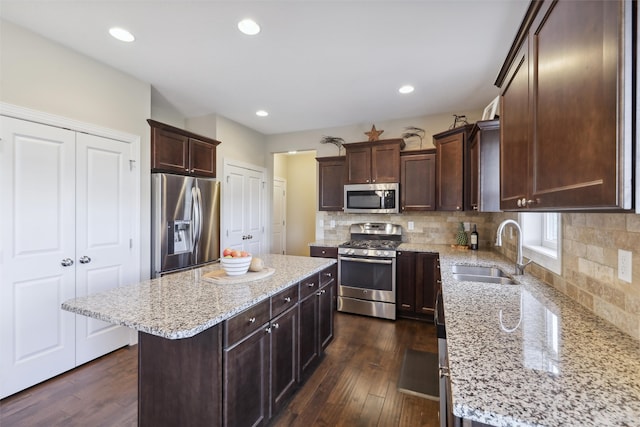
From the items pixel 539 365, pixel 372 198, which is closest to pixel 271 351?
pixel 539 365

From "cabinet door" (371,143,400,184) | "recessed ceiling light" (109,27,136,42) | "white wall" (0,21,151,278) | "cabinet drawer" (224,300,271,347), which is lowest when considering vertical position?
"cabinet drawer" (224,300,271,347)

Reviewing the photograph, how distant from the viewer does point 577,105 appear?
82 centimetres

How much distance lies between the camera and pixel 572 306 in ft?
4.53

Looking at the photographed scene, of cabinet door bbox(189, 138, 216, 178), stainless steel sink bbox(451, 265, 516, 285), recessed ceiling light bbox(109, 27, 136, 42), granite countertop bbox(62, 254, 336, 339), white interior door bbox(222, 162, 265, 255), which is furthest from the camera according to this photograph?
white interior door bbox(222, 162, 265, 255)

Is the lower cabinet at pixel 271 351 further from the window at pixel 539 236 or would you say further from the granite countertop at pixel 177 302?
the window at pixel 539 236

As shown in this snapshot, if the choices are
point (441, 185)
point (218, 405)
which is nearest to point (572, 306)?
point (218, 405)

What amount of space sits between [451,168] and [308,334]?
2.57 meters

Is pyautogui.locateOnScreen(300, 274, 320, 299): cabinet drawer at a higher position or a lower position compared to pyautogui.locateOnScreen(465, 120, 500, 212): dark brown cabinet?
lower

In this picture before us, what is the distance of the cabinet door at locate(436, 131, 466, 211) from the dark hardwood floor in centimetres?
169

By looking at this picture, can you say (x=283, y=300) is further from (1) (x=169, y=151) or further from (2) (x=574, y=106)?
(1) (x=169, y=151)

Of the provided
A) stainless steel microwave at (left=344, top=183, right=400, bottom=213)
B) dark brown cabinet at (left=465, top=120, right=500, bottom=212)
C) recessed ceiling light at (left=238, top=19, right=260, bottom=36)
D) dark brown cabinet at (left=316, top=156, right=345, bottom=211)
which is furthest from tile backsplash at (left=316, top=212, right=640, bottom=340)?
dark brown cabinet at (left=316, top=156, right=345, bottom=211)

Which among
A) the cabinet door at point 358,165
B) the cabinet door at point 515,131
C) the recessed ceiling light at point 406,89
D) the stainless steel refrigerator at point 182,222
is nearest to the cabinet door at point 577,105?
the cabinet door at point 515,131

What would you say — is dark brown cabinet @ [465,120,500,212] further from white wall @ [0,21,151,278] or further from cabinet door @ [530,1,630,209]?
white wall @ [0,21,151,278]

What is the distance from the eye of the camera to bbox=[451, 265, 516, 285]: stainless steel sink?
223cm
